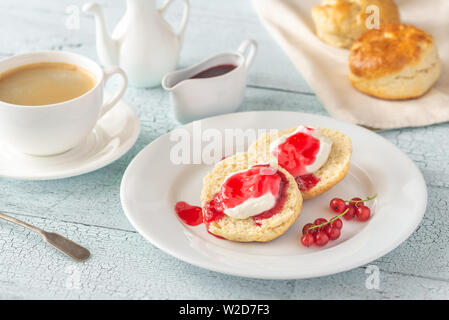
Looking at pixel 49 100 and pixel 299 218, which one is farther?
pixel 49 100

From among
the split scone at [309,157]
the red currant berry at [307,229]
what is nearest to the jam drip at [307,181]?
the split scone at [309,157]

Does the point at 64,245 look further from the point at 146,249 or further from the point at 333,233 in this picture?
the point at 333,233

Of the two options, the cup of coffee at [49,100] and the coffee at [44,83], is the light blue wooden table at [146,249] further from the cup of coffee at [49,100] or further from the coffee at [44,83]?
the coffee at [44,83]

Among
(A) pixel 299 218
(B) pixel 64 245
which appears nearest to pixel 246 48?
(A) pixel 299 218

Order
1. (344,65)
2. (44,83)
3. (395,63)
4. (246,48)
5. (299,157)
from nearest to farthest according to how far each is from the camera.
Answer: (299,157), (44,83), (395,63), (246,48), (344,65)

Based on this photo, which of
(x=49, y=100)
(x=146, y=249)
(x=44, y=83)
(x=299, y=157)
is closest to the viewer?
(x=146, y=249)
